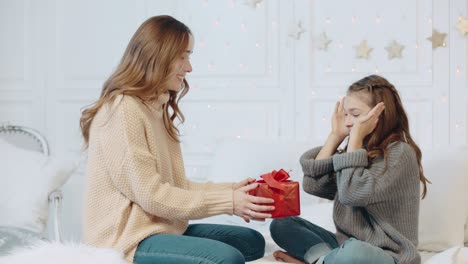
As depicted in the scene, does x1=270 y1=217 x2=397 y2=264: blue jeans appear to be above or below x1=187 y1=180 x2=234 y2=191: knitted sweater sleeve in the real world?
below

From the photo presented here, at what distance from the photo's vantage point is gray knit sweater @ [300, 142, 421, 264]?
224 cm

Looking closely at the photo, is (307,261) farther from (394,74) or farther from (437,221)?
(394,74)

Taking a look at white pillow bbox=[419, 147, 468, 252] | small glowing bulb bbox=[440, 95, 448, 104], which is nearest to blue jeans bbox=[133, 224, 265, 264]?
white pillow bbox=[419, 147, 468, 252]

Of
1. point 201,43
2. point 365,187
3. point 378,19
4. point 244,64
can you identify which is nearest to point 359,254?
point 365,187

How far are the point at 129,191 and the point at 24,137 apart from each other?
1771mm

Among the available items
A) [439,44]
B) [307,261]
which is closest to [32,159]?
[307,261]

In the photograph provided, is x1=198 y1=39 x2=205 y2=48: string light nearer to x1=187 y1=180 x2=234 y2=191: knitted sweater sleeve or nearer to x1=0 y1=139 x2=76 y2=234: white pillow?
x1=0 y1=139 x2=76 y2=234: white pillow

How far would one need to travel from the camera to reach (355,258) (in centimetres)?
213

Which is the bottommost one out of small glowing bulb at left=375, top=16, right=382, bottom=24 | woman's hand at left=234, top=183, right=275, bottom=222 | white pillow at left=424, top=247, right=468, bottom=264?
white pillow at left=424, top=247, right=468, bottom=264

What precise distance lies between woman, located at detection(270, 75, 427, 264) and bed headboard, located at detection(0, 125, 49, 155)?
62.8 inches

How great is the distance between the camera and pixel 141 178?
2.21m

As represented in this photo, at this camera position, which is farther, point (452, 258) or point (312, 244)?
point (312, 244)

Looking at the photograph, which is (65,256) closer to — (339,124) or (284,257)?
(284,257)

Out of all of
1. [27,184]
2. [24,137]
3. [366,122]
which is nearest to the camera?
[366,122]
